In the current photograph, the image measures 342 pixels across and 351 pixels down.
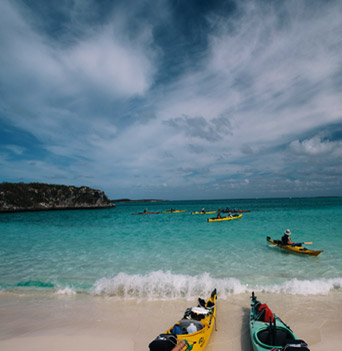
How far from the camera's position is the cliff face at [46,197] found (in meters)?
85.1

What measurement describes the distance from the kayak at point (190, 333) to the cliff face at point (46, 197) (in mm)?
97687

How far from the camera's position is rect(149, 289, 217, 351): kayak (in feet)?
14.9

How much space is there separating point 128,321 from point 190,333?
2454 millimetres

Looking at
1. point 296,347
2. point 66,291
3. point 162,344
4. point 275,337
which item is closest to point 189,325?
point 162,344

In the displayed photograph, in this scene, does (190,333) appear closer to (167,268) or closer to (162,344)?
(162,344)

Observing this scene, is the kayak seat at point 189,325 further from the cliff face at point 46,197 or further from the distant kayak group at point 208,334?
the cliff face at point 46,197

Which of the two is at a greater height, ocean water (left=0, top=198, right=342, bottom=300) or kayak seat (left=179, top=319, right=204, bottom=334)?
kayak seat (left=179, top=319, right=204, bottom=334)

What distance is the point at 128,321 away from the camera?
23.1 feet

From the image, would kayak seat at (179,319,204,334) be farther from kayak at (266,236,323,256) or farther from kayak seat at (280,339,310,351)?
kayak at (266,236,323,256)

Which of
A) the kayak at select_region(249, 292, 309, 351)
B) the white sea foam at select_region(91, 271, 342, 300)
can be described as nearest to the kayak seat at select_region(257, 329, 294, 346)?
the kayak at select_region(249, 292, 309, 351)

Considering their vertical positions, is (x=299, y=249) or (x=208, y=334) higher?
(x=299, y=249)

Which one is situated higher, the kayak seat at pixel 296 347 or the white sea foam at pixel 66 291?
the kayak seat at pixel 296 347

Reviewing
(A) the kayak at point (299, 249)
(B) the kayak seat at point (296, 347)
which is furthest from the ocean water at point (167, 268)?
(B) the kayak seat at point (296, 347)

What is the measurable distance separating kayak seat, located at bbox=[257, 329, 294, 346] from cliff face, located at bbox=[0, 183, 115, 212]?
3910 inches
